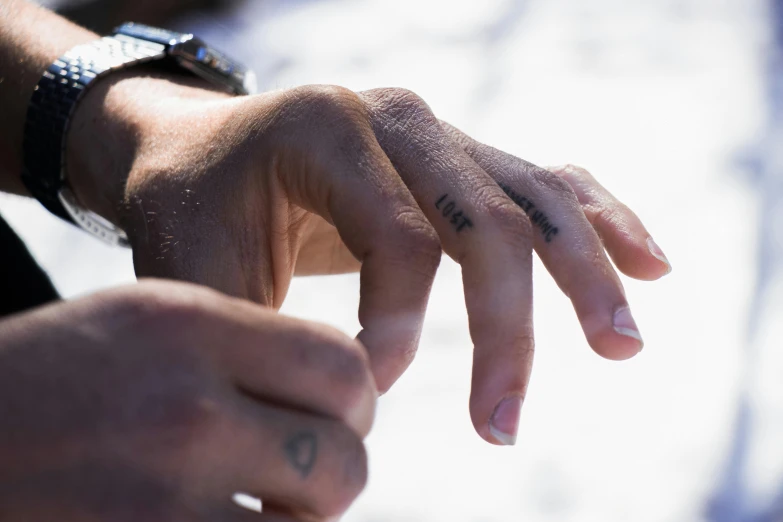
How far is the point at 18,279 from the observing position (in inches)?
35.0

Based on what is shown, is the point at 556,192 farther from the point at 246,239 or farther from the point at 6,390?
the point at 6,390

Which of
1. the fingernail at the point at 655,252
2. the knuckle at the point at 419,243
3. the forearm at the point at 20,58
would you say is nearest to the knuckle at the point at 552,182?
the fingernail at the point at 655,252

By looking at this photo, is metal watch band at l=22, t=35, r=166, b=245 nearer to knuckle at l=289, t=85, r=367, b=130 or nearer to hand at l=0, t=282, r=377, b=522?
knuckle at l=289, t=85, r=367, b=130

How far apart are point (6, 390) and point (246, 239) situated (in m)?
0.33

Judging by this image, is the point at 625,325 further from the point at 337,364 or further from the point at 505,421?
the point at 337,364

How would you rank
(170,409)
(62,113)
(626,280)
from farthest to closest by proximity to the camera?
(626,280) → (62,113) → (170,409)

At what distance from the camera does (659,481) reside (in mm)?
1322

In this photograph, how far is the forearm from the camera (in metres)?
0.98

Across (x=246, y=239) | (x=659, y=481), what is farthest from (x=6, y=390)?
(x=659, y=481)

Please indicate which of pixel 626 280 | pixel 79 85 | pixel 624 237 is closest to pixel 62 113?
pixel 79 85

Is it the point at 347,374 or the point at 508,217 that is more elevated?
the point at 508,217

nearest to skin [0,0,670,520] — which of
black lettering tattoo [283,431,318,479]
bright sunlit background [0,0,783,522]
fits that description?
black lettering tattoo [283,431,318,479]

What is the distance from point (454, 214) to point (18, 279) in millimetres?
547

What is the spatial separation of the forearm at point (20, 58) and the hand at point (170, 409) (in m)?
0.64
